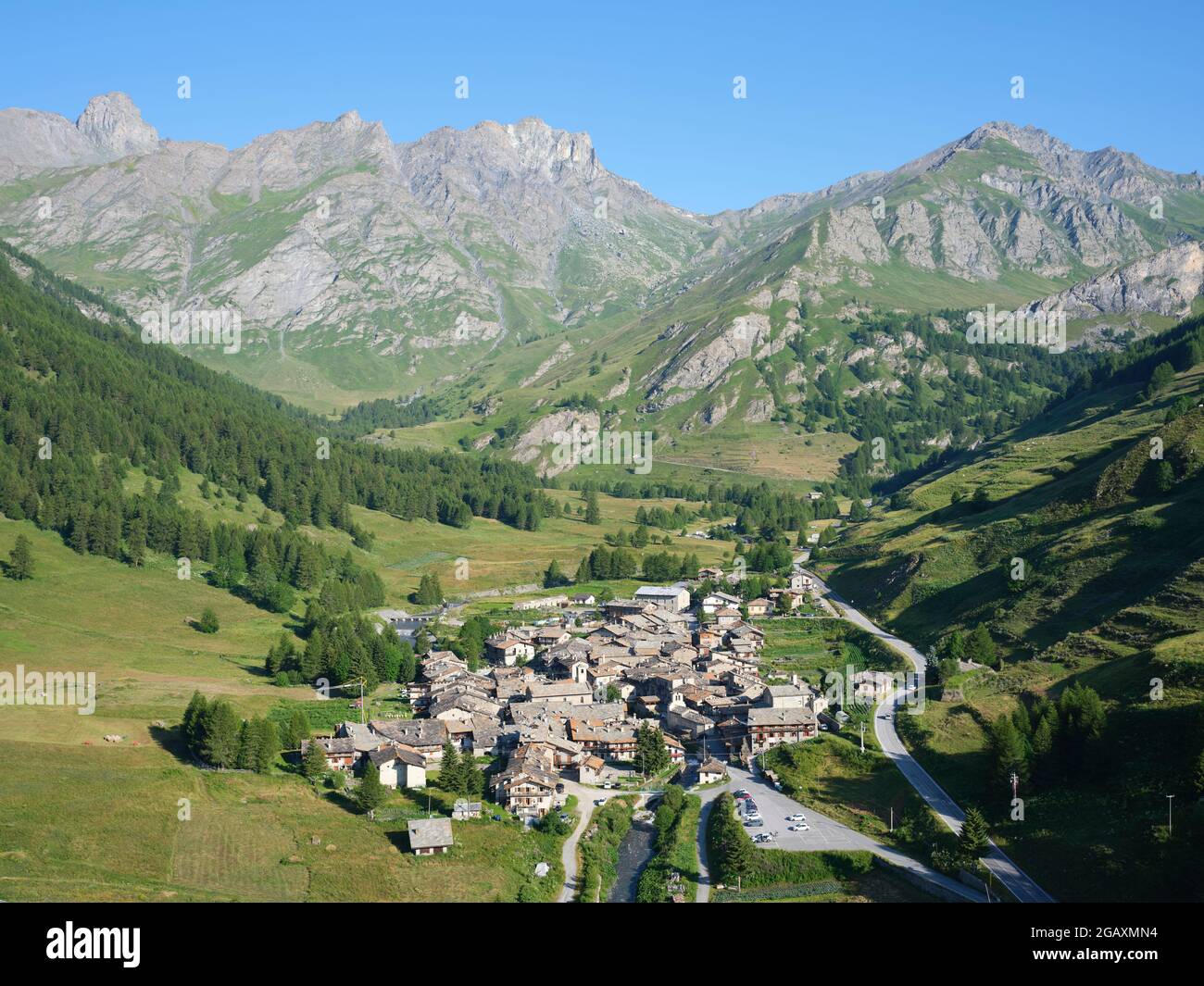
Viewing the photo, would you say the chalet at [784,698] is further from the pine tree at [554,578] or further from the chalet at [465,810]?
the pine tree at [554,578]

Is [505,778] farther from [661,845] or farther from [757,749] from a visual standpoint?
[757,749]

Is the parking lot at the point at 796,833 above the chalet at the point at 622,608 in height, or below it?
below

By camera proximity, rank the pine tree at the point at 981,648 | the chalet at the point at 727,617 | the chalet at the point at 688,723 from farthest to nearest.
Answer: the chalet at the point at 727,617 < the chalet at the point at 688,723 < the pine tree at the point at 981,648

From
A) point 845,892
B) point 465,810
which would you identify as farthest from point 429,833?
point 845,892

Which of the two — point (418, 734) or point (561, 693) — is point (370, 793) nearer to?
point (418, 734)

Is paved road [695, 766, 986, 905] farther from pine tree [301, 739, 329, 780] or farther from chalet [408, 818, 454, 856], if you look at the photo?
pine tree [301, 739, 329, 780]

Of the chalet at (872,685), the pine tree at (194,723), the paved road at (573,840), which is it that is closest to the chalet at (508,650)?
the paved road at (573,840)

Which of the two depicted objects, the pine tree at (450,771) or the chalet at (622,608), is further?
the chalet at (622,608)

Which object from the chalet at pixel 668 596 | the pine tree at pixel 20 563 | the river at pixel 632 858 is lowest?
the river at pixel 632 858
